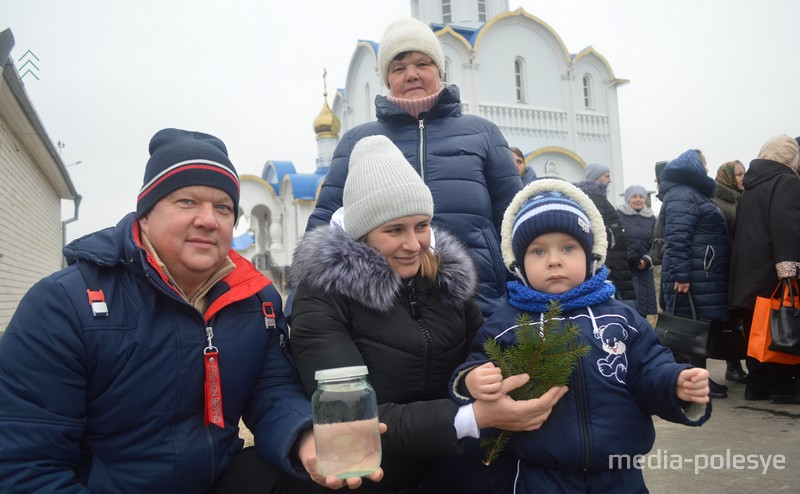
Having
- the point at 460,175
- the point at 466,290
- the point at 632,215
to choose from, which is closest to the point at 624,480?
the point at 466,290

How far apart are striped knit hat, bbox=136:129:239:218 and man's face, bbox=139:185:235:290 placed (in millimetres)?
26

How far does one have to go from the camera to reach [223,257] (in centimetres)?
203

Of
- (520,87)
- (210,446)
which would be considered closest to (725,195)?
(210,446)

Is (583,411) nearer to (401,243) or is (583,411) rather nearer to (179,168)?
(401,243)

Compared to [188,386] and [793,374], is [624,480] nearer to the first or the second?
[188,386]

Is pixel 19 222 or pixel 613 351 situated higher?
pixel 19 222

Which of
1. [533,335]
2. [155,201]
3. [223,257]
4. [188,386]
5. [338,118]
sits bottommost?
[188,386]

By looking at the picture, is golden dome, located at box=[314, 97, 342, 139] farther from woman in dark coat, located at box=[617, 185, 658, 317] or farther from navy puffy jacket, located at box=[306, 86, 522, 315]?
navy puffy jacket, located at box=[306, 86, 522, 315]

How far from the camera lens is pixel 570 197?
2.21 metres

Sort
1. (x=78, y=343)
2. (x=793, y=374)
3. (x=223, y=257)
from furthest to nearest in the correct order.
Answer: (x=793, y=374)
(x=223, y=257)
(x=78, y=343)

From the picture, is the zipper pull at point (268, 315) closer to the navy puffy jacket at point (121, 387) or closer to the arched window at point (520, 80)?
the navy puffy jacket at point (121, 387)

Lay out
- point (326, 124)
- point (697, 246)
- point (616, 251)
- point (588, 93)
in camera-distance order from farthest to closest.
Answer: point (326, 124)
point (588, 93)
point (616, 251)
point (697, 246)

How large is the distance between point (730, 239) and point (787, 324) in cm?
115

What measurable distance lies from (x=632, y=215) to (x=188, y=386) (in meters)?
6.03
